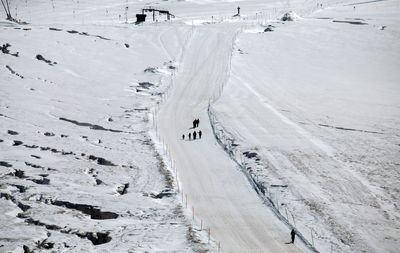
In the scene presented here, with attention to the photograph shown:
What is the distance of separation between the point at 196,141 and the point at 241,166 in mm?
7785

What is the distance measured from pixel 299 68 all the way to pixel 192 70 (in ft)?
68.2

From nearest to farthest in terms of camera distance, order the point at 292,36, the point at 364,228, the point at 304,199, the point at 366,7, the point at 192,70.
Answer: the point at 364,228 < the point at 304,199 < the point at 192,70 < the point at 292,36 < the point at 366,7

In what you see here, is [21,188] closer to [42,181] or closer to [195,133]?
[42,181]

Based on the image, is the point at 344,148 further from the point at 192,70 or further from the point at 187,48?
the point at 187,48

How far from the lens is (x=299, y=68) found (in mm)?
81438

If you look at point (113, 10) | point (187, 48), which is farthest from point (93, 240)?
point (113, 10)

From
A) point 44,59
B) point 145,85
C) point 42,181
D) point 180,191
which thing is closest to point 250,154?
point 180,191

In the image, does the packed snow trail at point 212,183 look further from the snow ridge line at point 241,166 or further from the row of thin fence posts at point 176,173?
the snow ridge line at point 241,166

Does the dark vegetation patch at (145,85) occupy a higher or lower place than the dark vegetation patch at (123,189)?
higher

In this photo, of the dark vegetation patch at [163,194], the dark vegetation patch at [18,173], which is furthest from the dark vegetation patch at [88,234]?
the dark vegetation patch at [18,173]

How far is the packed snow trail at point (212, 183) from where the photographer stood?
28.2 meters

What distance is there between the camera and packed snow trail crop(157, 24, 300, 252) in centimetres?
2822

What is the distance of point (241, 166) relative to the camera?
3966cm

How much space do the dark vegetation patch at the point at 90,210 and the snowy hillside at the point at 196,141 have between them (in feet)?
0.45
